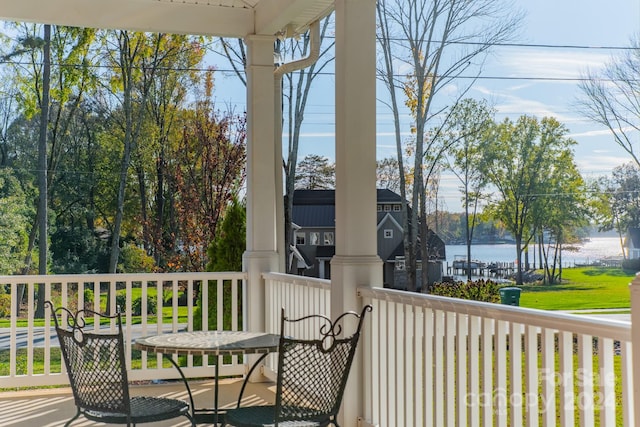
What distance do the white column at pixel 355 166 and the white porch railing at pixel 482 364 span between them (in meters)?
0.12

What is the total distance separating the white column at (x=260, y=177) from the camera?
19.8 feet

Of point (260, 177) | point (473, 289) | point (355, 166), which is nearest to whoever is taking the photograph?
point (355, 166)

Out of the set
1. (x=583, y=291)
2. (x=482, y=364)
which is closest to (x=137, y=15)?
(x=482, y=364)

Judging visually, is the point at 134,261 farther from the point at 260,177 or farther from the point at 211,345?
the point at 211,345

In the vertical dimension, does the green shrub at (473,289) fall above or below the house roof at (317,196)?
below

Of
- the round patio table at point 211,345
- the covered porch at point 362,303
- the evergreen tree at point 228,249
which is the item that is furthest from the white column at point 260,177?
the round patio table at point 211,345

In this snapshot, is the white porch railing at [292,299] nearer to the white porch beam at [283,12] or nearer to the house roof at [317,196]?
the white porch beam at [283,12]

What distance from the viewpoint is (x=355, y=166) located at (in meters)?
4.23

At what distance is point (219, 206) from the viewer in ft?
31.6

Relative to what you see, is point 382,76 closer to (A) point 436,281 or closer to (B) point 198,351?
(A) point 436,281

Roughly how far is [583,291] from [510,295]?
0.93 meters

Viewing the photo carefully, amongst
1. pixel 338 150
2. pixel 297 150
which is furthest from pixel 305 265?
pixel 338 150

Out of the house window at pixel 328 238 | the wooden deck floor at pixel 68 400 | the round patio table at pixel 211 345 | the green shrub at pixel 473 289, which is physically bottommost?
the wooden deck floor at pixel 68 400

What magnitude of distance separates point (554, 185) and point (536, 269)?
43.6 inches
